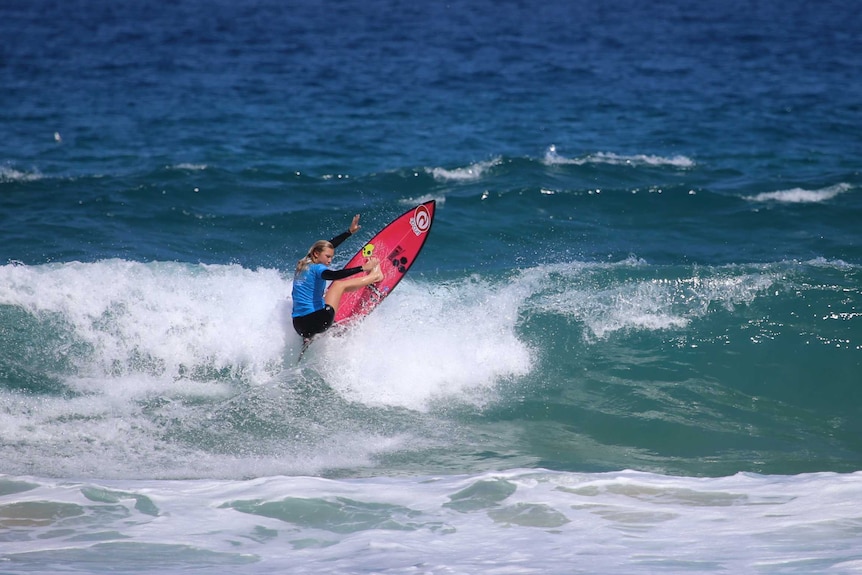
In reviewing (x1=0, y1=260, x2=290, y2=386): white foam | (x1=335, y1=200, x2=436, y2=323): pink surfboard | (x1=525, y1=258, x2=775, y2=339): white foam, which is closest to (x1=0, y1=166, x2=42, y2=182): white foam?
(x1=0, y1=260, x2=290, y2=386): white foam

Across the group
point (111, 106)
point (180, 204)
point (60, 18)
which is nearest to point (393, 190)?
point (180, 204)

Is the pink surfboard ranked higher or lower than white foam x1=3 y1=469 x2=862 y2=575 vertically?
higher

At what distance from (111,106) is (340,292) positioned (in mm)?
15484

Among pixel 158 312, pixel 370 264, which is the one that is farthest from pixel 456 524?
pixel 158 312

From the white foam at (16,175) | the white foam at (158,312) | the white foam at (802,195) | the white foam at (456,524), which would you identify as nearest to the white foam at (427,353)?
the white foam at (158,312)

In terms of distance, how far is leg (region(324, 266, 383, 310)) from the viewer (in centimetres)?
996

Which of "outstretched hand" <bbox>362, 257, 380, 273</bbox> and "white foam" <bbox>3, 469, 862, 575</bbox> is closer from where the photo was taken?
"white foam" <bbox>3, 469, 862, 575</bbox>

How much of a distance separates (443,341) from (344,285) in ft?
4.18

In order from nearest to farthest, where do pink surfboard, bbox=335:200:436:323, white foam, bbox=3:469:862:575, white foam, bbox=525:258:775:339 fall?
white foam, bbox=3:469:862:575 → pink surfboard, bbox=335:200:436:323 → white foam, bbox=525:258:775:339

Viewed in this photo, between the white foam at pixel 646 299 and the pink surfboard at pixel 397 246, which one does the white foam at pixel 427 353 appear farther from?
the white foam at pixel 646 299

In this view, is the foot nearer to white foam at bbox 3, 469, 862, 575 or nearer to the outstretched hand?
the outstretched hand

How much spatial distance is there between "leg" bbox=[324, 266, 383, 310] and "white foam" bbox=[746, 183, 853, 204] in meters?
8.76

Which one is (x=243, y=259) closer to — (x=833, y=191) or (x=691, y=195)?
(x=691, y=195)

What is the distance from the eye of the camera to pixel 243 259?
1374 cm
